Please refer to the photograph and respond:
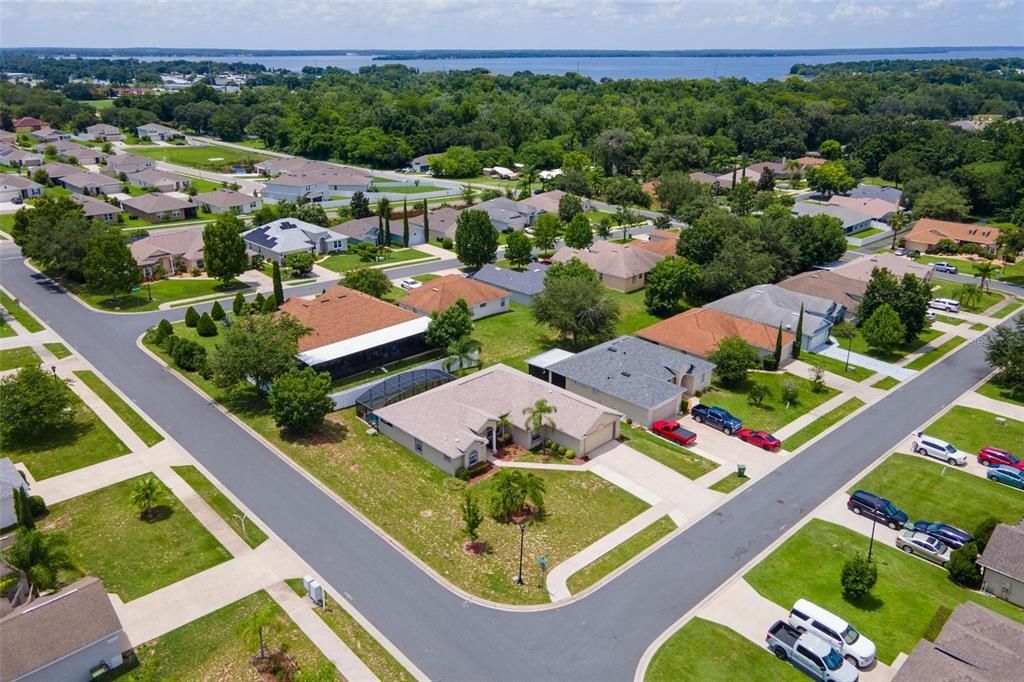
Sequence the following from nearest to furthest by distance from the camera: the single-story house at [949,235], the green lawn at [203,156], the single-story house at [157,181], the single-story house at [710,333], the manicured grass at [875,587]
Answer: the manicured grass at [875,587] → the single-story house at [710,333] → the single-story house at [949,235] → the single-story house at [157,181] → the green lawn at [203,156]

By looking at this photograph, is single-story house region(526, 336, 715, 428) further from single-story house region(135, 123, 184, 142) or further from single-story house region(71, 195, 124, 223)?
single-story house region(135, 123, 184, 142)

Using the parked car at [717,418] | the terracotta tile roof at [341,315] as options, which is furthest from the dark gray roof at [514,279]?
the parked car at [717,418]

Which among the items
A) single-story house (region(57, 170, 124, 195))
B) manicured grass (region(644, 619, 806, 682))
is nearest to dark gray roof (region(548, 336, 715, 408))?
manicured grass (region(644, 619, 806, 682))

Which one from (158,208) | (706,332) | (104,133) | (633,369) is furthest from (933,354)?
(104,133)

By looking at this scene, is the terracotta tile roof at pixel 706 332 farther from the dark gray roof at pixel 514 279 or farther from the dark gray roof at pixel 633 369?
the dark gray roof at pixel 514 279

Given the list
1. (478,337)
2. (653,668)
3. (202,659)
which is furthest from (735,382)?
(202,659)

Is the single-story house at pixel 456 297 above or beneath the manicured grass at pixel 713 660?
above

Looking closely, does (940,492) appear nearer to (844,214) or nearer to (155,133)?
(844,214)
